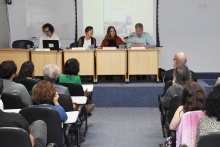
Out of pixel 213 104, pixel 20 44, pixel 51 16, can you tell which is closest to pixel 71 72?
pixel 213 104

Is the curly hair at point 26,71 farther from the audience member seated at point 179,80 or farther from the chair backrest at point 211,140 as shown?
the chair backrest at point 211,140

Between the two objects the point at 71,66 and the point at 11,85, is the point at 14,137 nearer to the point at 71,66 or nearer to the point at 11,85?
the point at 11,85

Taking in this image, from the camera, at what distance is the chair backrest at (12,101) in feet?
13.8

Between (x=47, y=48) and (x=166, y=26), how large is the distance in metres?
3.31

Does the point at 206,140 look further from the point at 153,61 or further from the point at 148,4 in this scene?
the point at 148,4

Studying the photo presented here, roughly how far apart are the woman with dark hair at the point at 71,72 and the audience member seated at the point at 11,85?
962 millimetres

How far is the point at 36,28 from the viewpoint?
9.73m

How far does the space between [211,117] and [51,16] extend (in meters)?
7.40

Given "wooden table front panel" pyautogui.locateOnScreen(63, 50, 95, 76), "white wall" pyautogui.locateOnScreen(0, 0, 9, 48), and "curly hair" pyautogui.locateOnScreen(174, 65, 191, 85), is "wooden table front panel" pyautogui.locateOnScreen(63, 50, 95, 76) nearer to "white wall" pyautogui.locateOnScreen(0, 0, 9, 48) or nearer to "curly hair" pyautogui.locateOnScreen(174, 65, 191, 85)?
"white wall" pyautogui.locateOnScreen(0, 0, 9, 48)

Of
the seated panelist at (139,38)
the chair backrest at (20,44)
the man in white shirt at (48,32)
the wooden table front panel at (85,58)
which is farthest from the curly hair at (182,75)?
the chair backrest at (20,44)

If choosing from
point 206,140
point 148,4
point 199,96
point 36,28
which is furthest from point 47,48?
point 206,140

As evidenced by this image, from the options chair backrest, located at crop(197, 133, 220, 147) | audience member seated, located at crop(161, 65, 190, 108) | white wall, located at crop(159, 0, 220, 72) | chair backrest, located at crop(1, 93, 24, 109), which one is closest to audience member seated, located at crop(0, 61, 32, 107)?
chair backrest, located at crop(1, 93, 24, 109)

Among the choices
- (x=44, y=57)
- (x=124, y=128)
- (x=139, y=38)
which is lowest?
(x=124, y=128)

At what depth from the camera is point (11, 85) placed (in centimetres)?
450
